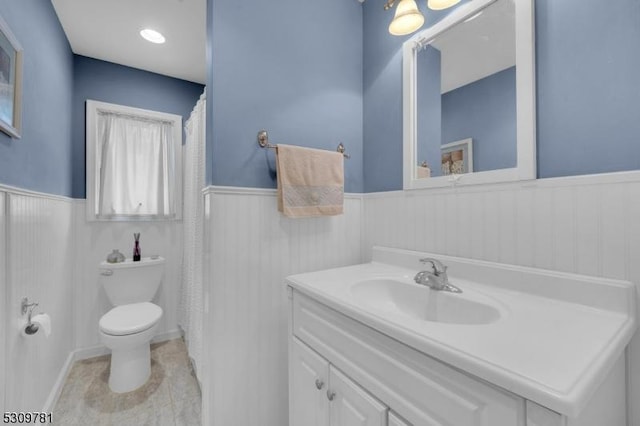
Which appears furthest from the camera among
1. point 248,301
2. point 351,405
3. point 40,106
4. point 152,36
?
point 152,36

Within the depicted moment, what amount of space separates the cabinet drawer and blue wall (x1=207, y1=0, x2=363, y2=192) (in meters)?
0.78

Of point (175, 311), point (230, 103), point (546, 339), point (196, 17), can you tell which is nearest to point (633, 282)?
point (546, 339)

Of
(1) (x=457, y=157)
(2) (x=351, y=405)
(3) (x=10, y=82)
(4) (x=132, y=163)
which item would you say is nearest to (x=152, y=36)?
(4) (x=132, y=163)

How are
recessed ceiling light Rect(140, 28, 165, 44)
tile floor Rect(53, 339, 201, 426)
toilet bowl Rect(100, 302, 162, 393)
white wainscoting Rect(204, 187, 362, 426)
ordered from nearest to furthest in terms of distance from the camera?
white wainscoting Rect(204, 187, 362, 426), tile floor Rect(53, 339, 201, 426), toilet bowl Rect(100, 302, 162, 393), recessed ceiling light Rect(140, 28, 165, 44)

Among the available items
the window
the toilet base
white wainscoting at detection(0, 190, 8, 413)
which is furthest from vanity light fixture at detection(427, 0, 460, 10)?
the toilet base

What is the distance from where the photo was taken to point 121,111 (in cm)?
229

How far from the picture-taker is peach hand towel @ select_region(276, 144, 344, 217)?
1.30m

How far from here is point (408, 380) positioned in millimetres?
654

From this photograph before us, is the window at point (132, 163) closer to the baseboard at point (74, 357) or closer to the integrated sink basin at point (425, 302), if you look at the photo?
Answer: the baseboard at point (74, 357)

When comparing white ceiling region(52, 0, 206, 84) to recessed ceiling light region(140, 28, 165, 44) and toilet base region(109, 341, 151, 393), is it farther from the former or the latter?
toilet base region(109, 341, 151, 393)

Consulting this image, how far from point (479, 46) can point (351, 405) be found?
4.67 ft

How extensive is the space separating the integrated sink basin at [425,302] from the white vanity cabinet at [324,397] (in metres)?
0.25

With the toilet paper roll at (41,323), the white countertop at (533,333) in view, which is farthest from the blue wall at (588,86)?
the toilet paper roll at (41,323)

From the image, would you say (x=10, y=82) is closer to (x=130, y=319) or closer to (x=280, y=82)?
(x=280, y=82)
